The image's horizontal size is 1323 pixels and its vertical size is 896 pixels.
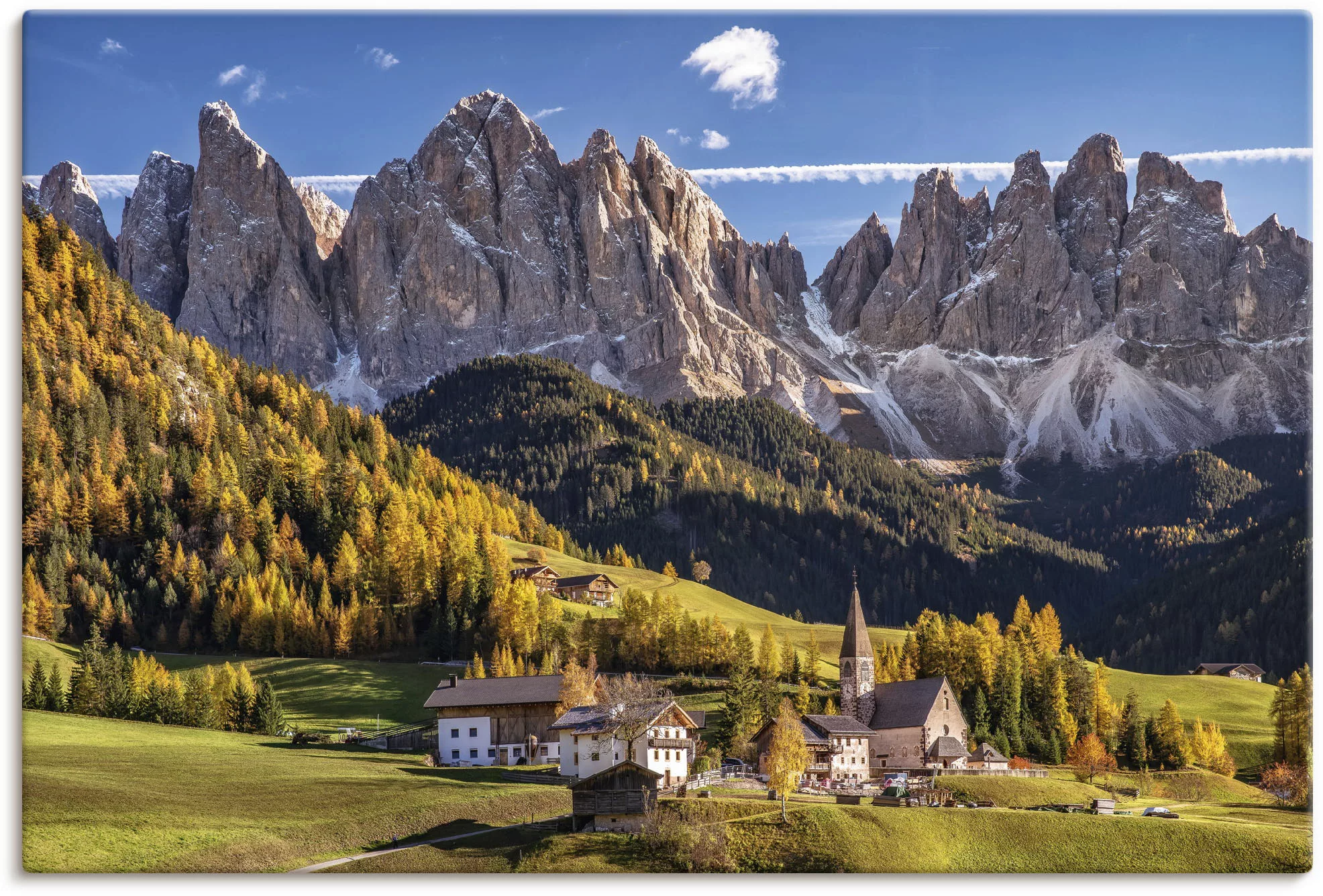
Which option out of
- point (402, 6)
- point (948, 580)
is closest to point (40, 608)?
point (402, 6)

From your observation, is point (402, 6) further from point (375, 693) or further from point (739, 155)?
point (375, 693)

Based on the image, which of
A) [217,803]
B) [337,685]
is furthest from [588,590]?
[217,803]

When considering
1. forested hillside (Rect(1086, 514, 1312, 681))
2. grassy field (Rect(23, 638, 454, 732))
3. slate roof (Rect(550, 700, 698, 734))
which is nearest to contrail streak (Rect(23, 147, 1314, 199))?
slate roof (Rect(550, 700, 698, 734))

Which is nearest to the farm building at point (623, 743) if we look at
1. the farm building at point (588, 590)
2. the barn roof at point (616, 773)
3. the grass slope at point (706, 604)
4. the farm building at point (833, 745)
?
the barn roof at point (616, 773)

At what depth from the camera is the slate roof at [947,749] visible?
6419cm

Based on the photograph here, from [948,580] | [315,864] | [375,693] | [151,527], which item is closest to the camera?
[315,864]

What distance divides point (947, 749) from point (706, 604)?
195 feet

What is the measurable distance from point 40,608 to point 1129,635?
382 feet

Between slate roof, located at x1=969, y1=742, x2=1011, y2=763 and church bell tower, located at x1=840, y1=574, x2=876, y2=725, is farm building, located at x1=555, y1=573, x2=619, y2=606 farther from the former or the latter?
slate roof, located at x1=969, y1=742, x2=1011, y2=763

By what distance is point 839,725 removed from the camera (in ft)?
215

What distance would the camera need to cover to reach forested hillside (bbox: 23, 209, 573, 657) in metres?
77.2

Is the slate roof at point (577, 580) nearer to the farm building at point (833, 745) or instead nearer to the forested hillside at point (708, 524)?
the farm building at point (833, 745)

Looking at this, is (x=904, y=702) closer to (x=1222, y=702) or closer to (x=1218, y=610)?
(x=1222, y=702)

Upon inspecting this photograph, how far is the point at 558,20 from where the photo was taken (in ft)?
147
